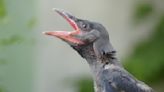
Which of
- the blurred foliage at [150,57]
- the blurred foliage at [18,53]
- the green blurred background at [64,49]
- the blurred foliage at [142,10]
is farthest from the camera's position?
the blurred foliage at [142,10]

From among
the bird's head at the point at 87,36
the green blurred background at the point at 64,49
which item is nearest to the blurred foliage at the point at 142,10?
the green blurred background at the point at 64,49

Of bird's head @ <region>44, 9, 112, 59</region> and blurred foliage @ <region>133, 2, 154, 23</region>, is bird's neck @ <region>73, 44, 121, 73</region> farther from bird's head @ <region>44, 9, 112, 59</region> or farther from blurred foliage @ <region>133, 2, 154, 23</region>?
blurred foliage @ <region>133, 2, 154, 23</region>

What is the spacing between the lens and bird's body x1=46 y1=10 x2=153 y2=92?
307 cm

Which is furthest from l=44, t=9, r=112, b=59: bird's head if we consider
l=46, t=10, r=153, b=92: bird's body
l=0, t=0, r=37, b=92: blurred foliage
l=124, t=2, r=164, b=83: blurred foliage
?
l=124, t=2, r=164, b=83: blurred foliage

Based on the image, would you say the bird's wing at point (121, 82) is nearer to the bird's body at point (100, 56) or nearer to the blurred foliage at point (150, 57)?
the bird's body at point (100, 56)

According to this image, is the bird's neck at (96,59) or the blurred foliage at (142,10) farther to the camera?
the blurred foliage at (142,10)

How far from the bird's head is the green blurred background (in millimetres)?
3210

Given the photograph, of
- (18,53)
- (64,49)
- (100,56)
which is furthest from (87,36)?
(64,49)

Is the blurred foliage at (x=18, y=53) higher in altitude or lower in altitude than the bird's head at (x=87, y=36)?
higher

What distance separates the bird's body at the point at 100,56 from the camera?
3.07 metres

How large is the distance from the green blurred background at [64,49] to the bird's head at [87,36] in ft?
10.5

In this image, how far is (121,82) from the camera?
3.07m

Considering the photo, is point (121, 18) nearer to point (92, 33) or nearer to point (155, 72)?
point (155, 72)

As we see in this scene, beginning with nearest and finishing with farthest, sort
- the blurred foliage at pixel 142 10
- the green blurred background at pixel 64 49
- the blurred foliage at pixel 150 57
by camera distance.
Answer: the green blurred background at pixel 64 49 < the blurred foliage at pixel 150 57 < the blurred foliage at pixel 142 10
